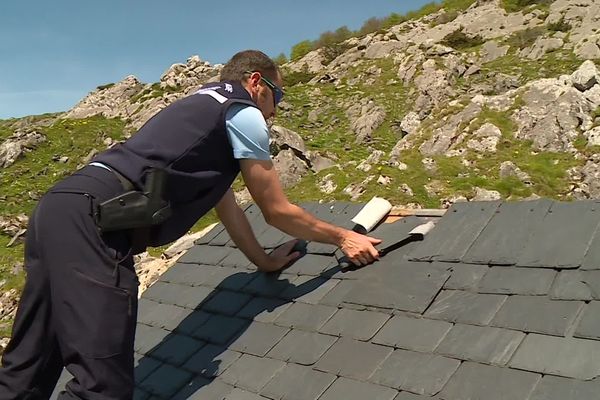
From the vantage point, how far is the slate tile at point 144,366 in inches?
163

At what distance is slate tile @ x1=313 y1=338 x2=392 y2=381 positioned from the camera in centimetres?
299

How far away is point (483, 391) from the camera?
Answer: 8.12ft

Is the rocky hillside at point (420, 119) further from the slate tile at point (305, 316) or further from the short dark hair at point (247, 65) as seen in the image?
the slate tile at point (305, 316)

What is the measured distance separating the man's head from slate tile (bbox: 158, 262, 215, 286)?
186 cm

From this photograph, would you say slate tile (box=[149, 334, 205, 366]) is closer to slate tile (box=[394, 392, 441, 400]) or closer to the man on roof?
the man on roof

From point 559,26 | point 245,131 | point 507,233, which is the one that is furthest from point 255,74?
point 559,26

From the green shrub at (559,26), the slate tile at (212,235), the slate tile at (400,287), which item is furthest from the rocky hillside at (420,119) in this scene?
the slate tile at (400,287)

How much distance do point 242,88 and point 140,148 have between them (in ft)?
2.91

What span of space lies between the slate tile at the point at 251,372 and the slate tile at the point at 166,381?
395mm

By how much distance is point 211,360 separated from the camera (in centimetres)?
387

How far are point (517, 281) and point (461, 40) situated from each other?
148 feet

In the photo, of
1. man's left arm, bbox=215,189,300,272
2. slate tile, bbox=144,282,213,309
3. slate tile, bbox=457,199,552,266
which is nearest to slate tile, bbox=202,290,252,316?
slate tile, bbox=144,282,213,309

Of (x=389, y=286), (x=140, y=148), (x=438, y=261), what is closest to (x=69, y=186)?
(x=140, y=148)

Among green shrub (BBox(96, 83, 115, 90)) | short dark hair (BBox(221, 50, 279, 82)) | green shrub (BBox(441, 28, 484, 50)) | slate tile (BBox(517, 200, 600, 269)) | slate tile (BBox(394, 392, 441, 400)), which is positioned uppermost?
green shrub (BBox(96, 83, 115, 90))
